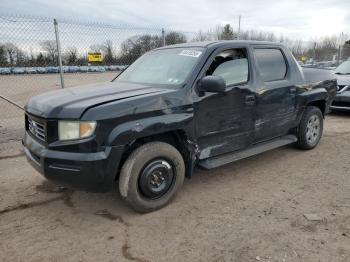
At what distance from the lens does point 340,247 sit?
280 cm

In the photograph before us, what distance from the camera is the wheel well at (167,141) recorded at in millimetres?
3379

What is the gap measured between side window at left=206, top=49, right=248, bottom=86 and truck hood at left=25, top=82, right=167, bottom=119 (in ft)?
2.73

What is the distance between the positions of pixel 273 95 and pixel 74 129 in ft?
9.39

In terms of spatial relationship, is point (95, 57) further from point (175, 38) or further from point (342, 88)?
point (342, 88)

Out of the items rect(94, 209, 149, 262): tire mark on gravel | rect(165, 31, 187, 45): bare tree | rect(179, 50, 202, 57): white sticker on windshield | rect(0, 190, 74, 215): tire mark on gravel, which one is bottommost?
rect(94, 209, 149, 262): tire mark on gravel

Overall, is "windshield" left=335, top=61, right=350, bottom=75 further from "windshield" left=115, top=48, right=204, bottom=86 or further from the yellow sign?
"windshield" left=115, top=48, right=204, bottom=86

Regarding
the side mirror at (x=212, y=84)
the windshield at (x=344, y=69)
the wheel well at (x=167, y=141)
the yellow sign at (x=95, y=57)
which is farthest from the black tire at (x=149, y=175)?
the windshield at (x=344, y=69)

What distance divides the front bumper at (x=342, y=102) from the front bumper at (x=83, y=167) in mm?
7245

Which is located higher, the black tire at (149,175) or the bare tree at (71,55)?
the bare tree at (71,55)

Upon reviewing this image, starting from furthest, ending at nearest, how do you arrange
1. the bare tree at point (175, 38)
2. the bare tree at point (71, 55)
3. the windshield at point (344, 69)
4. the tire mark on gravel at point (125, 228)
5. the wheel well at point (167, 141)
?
1. the bare tree at point (175, 38)
2. the windshield at point (344, 69)
3. the bare tree at point (71, 55)
4. the wheel well at point (167, 141)
5. the tire mark on gravel at point (125, 228)

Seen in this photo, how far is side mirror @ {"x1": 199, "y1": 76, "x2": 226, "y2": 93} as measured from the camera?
139 inches

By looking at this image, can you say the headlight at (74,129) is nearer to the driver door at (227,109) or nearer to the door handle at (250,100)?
the driver door at (227,109)

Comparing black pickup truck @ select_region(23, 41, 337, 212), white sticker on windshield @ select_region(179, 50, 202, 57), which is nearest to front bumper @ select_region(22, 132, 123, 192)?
black pickup truck @ select_region(23, 41, 337, 212)

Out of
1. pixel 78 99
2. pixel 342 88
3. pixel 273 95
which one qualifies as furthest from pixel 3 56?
pixel 342 88
